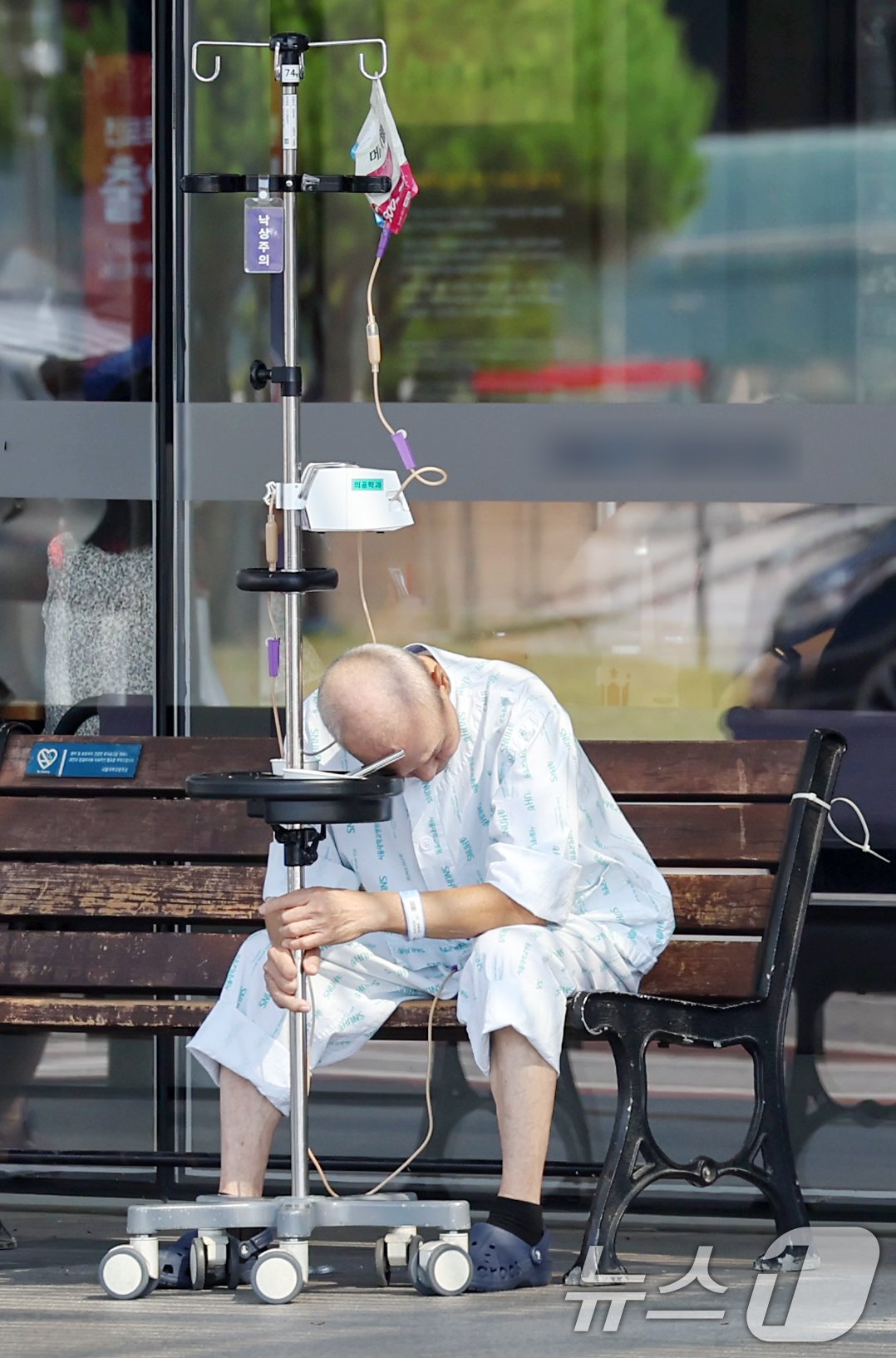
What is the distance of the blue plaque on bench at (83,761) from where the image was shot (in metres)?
4.45

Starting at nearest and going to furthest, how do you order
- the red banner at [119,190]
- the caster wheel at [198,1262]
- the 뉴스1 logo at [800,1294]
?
the 뉴스1 logo at [800,1294] → the caster wheel at [198,1262] → the red banner at [119,190]

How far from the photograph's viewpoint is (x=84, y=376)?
192 inches

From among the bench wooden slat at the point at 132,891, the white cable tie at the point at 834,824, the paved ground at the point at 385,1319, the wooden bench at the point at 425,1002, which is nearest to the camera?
the paved ground at the point at 385,1319

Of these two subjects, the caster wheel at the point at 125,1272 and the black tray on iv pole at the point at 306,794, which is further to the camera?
the caster wheel at the point at 125,1272

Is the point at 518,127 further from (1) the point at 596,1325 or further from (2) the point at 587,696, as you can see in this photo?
(1) the point at 596,1325

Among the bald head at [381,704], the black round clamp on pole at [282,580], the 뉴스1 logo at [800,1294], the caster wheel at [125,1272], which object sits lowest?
the 뉴스1 logo at [800,1294]

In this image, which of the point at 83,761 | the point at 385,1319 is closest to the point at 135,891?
the point at 83,761

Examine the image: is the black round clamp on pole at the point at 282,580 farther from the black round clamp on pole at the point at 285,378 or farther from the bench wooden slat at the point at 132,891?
the bench wooden slat at the point at 132,891

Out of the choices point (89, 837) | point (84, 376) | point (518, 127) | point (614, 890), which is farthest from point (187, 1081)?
point (518, 127)

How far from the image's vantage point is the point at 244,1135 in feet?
12.3

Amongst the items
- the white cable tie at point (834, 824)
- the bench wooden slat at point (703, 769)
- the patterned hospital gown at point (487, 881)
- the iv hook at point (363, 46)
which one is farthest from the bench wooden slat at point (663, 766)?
the iv hook at point (363, 46)

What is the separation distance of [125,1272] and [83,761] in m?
1.24

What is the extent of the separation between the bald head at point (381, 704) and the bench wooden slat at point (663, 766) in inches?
25.1

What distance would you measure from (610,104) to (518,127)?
209 mm
